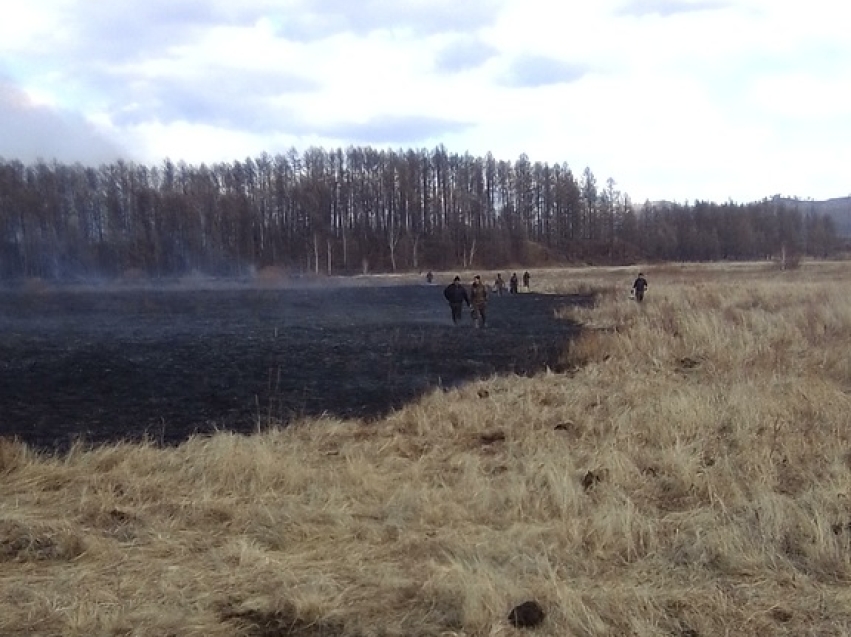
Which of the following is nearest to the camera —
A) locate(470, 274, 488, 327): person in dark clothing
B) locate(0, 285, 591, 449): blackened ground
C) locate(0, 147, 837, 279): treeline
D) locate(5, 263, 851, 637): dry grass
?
locate(5, 263, 851, 637): dry grass

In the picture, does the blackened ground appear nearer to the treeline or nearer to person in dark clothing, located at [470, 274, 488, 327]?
person in dark clothing, located at [470, 274, 488, 327]

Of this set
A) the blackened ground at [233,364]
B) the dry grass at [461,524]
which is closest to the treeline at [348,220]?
the blackened ground at [233,364]

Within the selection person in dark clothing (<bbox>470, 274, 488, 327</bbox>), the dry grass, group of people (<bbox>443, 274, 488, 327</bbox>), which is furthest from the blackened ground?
the dry grass

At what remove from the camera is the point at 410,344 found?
830 inches

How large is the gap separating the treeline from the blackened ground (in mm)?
56835

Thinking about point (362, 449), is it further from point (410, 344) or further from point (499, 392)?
point (410, 344)

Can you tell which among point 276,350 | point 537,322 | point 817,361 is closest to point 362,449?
point 817,361

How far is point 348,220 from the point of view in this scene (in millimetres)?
103062

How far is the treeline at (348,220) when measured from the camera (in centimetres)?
8881

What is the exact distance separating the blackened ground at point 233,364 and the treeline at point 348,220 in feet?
186

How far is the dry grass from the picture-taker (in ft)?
13.8

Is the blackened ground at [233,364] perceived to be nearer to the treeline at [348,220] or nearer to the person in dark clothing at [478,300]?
the person in dark clothing at [478,300]

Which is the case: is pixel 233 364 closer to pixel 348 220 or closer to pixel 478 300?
pixel 478 300

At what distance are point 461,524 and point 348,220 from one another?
98.8m
